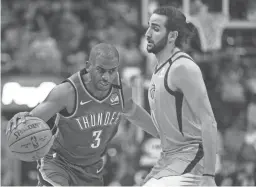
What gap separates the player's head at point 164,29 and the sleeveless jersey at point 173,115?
14 centimetres

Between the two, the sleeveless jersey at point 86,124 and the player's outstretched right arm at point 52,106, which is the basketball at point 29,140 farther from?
the sleeveless jersey at point 86,124

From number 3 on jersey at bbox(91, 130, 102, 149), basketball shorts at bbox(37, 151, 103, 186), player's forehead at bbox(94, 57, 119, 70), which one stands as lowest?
basketball shorts at bbox(37, 151, 103, 186)

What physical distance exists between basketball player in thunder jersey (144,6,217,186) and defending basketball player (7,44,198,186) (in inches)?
20.7

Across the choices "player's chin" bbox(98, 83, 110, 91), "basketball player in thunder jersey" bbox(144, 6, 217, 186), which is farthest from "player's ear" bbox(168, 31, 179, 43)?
"player's chin" bbox(98, 83, 110, 91)

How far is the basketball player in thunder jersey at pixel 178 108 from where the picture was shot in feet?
13.8

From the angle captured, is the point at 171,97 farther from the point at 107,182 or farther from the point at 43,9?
the point at 43,9

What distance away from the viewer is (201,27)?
11375mm

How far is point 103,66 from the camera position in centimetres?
482

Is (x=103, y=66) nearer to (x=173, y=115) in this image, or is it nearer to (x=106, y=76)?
(x=106, y=76)

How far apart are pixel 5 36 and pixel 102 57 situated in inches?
233

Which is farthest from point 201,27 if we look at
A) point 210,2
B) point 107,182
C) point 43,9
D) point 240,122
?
point 107,182

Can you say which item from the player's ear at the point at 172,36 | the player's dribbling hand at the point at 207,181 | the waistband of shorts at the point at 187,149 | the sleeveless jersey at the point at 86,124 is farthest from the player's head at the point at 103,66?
the player's dribbling hand at the point at 207,181

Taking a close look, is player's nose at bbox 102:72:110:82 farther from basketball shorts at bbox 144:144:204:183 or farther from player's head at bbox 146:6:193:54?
basketball shorts at bbox 144:144:204:183

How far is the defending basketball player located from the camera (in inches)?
191
